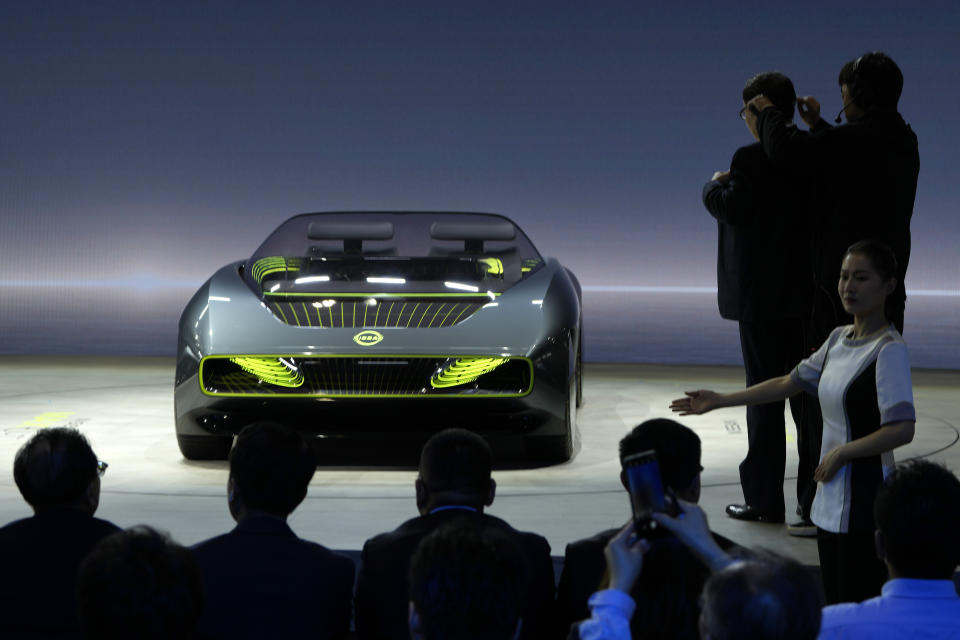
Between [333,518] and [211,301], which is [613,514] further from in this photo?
[211,301]

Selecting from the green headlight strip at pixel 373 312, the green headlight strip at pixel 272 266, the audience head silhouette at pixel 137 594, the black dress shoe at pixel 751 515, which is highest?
the green headlight strip at pixel 272 266

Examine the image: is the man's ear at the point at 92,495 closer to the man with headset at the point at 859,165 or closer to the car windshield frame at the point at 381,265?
the man with headset at the point at 859,165

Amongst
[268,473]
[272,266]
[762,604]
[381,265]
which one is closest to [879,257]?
[268,473]

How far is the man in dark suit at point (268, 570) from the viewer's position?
71.6 inches

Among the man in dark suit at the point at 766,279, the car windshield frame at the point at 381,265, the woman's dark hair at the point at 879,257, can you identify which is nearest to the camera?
the woman's dark hair at the point at 879,257

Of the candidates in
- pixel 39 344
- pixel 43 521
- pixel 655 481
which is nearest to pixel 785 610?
pixel 655 481

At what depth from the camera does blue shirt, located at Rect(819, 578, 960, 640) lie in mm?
1607

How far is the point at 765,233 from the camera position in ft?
11.8

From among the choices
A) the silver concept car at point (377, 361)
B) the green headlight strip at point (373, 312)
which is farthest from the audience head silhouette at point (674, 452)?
the green headlight strip at point (373, 312)

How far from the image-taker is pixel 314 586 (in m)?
1.87

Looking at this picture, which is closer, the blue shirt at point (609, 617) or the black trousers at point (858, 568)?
the blue shirt at point (609, 617)

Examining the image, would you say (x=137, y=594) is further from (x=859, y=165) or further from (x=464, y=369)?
(x=464, y=369)

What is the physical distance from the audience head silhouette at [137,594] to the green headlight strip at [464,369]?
286 cm

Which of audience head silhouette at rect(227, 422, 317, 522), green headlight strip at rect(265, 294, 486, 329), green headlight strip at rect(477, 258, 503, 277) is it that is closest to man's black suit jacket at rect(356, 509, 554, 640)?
audience head silhouette at rect(227, 422, 317, 522)
